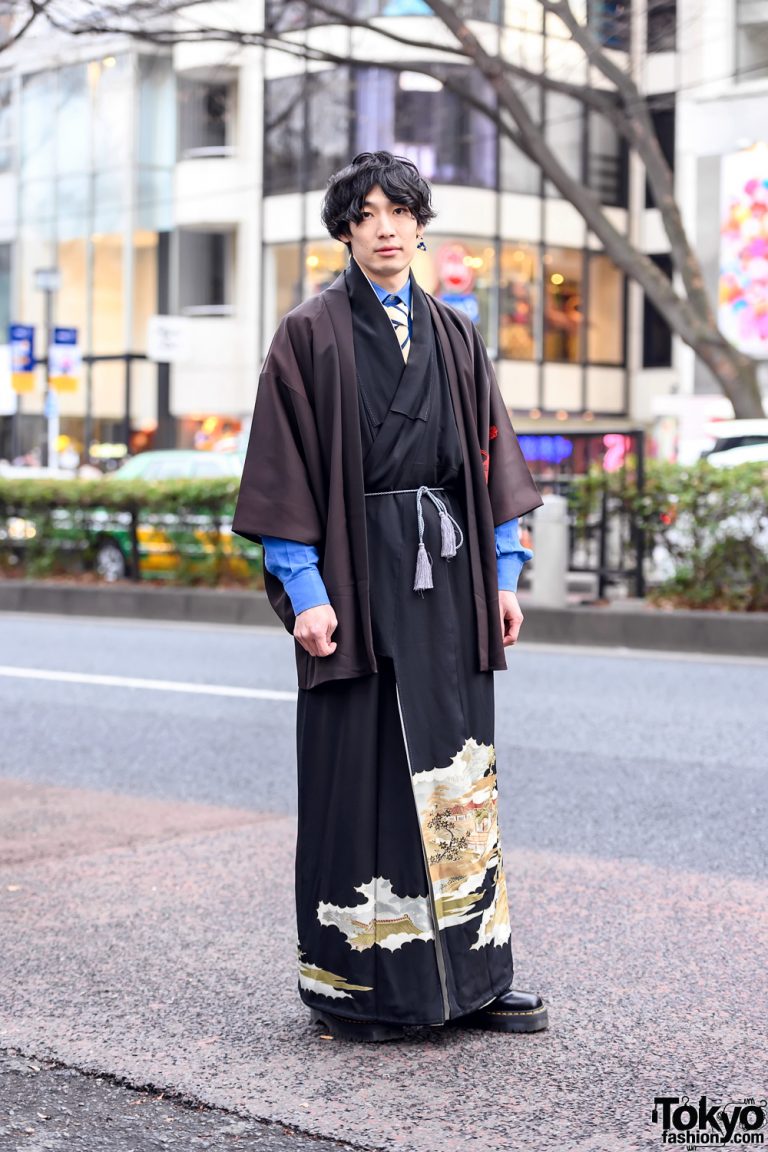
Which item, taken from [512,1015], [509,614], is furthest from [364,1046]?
[509,614]

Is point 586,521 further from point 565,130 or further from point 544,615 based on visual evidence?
point 565,130

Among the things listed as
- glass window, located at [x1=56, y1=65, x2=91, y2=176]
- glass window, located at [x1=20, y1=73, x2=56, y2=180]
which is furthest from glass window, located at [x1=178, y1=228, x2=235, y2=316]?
glass window, located at [x1=20, y1=73, x2=56, y2=180]

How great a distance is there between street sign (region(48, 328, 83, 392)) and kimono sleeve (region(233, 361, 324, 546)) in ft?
82.2

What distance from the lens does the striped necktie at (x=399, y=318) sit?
155 inches

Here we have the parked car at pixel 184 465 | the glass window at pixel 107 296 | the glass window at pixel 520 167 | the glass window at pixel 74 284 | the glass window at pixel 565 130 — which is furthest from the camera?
the glass window at pixel 74 284

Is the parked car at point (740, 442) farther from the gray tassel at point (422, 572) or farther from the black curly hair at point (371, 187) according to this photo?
the gray tassel at point (422, 572)

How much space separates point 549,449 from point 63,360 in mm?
14517

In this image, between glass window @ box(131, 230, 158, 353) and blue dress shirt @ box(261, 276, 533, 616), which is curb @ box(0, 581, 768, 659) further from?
glass window @ box(131, 230, 158, 353)

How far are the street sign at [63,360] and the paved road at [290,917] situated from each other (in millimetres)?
18990

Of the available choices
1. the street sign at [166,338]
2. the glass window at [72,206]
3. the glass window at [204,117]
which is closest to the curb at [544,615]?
the street sign at [166,338]

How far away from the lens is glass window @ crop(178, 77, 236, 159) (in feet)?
129

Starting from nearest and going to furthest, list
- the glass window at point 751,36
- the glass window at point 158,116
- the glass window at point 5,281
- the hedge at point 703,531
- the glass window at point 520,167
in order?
the hedge at point 703,531 < the glass window at point 751,36 < the glass window at point 520,167 < the glass window at point 158,116 < the glass window at point 5,281

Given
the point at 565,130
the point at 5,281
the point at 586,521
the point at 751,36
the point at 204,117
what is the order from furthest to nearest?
the point at 5,281, the point at 204,117, the point at 565,130, the point at 751,36, the point at 586,521

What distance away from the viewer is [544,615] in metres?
14.4
